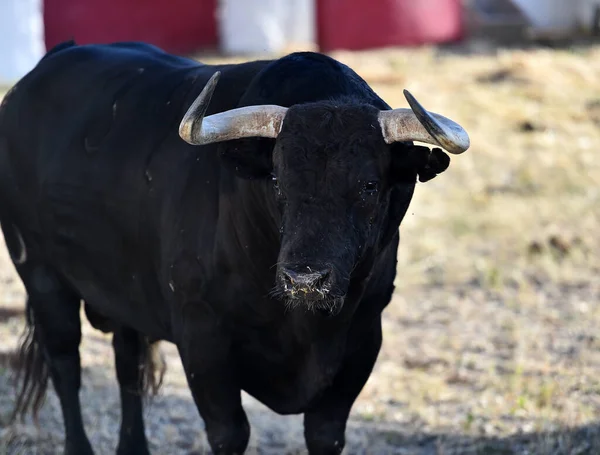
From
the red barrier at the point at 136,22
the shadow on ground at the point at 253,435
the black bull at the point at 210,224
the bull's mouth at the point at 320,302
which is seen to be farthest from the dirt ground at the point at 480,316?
the red barrier at the point at 136,22

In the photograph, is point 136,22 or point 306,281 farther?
point 136,22

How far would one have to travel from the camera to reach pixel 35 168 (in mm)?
5113

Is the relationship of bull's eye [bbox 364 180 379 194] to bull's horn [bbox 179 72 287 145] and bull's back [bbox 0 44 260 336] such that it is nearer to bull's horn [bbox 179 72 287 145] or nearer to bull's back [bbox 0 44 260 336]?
bull's horn [bbox 179 72 287 145]

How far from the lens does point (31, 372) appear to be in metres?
5.58

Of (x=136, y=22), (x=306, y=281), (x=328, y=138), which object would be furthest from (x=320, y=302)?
(x=136, y=22)

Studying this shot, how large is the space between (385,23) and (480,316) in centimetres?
843

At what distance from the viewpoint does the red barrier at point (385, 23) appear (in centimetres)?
1516

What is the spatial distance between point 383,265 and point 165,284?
0.86m

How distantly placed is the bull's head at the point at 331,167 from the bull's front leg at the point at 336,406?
0.69 m

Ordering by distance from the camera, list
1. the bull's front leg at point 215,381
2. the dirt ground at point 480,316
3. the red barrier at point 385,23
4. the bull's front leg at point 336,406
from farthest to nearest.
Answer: the red barrier at point 385,23 < the dirt ground at point 480,316 < the bull's front leg at point 336,406 < the bull's front leg at point 215,381

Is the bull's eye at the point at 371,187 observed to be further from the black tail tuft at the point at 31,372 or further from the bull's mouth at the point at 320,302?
the black tail tuft at the point at 31,372

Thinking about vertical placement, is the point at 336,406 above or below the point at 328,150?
below

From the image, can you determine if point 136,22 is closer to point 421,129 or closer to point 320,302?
point 421,129

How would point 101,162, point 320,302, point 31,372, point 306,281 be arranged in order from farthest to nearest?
point 31,372
point 101,162
point 320,302
point 306,281
